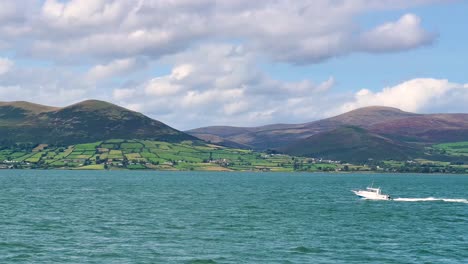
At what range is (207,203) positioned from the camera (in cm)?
14438

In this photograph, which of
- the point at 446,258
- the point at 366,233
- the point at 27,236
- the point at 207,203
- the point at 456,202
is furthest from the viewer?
the point at 456,202

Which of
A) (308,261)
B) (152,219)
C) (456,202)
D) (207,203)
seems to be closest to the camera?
(308,261)

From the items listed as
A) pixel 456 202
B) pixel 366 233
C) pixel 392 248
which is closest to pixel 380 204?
pixel 456 202

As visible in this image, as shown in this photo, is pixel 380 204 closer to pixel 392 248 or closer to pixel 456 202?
pixel 456 202

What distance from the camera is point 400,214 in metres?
124

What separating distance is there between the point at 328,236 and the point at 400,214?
139 feet

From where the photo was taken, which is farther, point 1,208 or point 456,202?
point 456,202

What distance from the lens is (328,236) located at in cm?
8662

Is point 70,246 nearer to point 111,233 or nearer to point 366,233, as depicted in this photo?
point 111,233

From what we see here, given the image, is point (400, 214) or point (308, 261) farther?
point (400, 214)

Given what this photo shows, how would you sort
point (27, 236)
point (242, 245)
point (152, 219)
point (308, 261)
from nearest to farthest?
point (308, 261) < point (242, 245) < point (27, 236) < point (152, 219)

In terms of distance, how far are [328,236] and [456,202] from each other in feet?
288

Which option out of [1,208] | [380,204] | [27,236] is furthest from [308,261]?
[380,204]

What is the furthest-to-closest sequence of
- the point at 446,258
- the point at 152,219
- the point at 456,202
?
1. the point at 456,202
2. the point at 152,219
3. the point at 446,258
